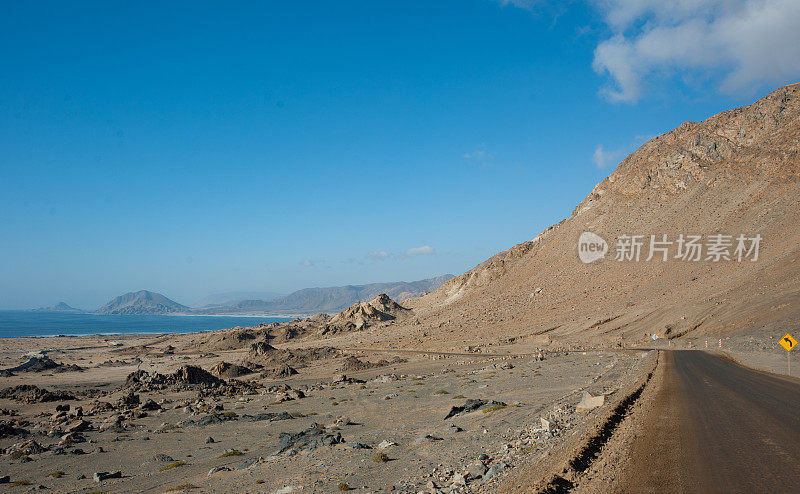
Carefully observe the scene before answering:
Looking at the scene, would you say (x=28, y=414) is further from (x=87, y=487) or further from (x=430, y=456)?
(x=430, y=456)

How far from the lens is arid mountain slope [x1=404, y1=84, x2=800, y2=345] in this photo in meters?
55.2

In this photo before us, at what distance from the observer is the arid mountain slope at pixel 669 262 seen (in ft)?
181

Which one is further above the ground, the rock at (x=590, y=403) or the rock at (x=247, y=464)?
the rock at (x=590, y=403)

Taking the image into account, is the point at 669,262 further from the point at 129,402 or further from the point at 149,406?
the point at 129,402

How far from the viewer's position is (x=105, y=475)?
48.3 feet

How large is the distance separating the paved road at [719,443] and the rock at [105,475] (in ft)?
51.7

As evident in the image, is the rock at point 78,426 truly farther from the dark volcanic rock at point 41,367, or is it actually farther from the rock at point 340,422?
the dark volcanic rock at point 41,367

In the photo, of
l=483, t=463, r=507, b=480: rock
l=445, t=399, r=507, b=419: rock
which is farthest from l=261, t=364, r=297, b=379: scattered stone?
l=483, t=463, r=507, b=480: rock

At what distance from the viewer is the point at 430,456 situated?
12.0m

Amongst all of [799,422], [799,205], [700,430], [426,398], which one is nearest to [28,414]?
[426,398]

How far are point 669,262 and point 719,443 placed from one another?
69582mm

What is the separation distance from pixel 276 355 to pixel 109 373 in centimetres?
2079

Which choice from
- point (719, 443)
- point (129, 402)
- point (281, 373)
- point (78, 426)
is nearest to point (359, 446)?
point (719, 443)
